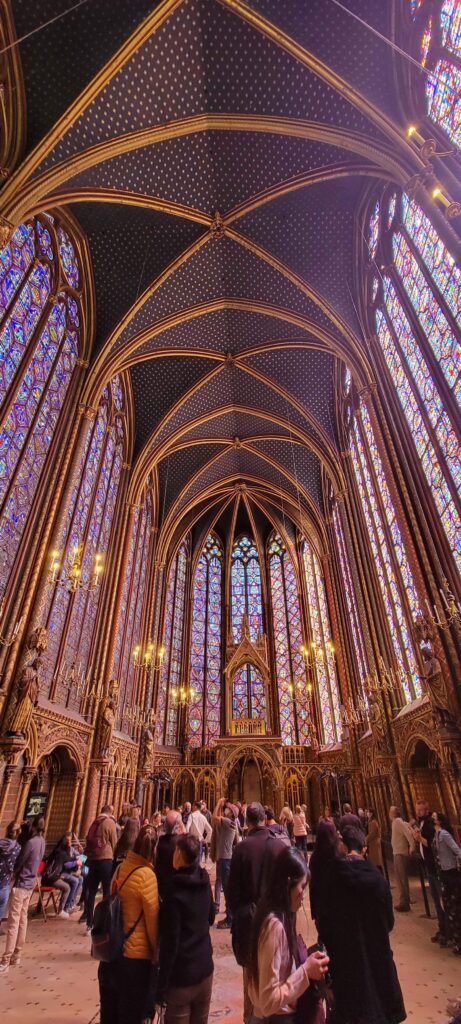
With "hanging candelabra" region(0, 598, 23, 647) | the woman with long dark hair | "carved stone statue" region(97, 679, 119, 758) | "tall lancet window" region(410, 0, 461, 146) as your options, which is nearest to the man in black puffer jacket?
the woman with long dark hair

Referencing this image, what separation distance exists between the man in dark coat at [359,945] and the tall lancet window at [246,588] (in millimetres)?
23860

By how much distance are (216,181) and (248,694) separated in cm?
2167

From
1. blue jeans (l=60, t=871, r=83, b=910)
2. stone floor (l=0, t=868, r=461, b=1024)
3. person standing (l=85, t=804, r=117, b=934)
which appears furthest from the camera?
blue jeans (l=60, t=871, r=83, b=910)

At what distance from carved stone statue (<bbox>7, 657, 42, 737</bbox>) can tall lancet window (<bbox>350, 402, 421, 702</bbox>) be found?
8.63 meters

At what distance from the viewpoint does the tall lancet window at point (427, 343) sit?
9578 millimetres

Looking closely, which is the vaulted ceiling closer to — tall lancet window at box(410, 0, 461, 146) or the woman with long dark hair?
tall lancet window at box(410, 0, 461, 146)

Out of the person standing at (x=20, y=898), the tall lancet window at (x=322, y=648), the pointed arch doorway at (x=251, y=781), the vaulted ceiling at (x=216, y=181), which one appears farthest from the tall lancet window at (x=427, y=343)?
the pointed arch doorway at (x=251, y=781)

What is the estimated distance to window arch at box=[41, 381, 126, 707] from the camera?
12281mm

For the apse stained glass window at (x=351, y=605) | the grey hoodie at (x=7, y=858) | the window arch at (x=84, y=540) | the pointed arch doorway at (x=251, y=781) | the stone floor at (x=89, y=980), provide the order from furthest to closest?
the pointed arch doorway at (x=251, y=781)
the apse stained glass window at (x=351, y=605)
the window arch at (x=84, y=540)
the grey hoodie at (x=7, y=858)
the stone floor at (x=89, y=980)

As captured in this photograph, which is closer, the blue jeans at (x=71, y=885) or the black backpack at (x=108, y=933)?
the black backpack at (x=108, y=933)

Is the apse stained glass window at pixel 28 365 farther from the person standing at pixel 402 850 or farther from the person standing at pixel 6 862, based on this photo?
the person standing at pixel 402 850

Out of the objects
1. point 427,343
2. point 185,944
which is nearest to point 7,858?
point 185,944

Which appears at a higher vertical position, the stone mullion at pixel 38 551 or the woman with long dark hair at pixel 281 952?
the stone mullion at pixel 38 551

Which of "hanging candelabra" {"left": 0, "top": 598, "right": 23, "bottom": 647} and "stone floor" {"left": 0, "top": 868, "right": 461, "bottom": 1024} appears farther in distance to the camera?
"hanging candelabra" {"left": 0, "top": 598, "right": 23, "bottom": 647}
